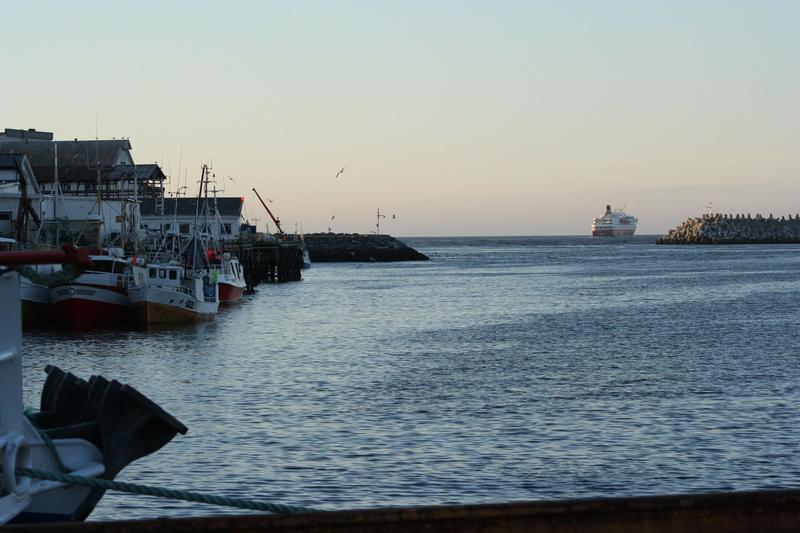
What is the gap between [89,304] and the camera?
52125mm

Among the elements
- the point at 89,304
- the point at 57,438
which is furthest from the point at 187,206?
the point at 57,438

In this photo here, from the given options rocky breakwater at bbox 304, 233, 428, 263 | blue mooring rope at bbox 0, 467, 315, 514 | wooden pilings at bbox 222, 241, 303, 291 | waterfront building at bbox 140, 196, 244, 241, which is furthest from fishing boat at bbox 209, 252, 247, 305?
rocky breakwater at bbox 304, 233, 428, 263

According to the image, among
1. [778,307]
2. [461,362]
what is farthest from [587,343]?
[778,307]

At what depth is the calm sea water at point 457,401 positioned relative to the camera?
61.4ft

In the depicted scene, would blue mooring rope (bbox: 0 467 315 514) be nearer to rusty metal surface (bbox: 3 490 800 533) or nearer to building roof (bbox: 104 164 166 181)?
rusty metal surface (bbox: 3 490 800 533)

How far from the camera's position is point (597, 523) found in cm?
770

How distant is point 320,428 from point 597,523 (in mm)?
16746

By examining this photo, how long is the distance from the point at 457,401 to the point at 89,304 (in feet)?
93.8

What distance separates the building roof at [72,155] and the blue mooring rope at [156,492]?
97206 millimetres

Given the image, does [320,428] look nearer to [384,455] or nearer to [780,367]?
[384,455]

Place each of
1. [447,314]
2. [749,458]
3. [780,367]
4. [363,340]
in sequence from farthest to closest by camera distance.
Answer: [447,314] → [363,340] → [780,367] → [749,458]

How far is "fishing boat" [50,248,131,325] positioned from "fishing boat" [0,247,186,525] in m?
42.4

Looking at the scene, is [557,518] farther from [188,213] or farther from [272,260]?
[188,213]

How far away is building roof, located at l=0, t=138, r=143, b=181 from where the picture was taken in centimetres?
10381
